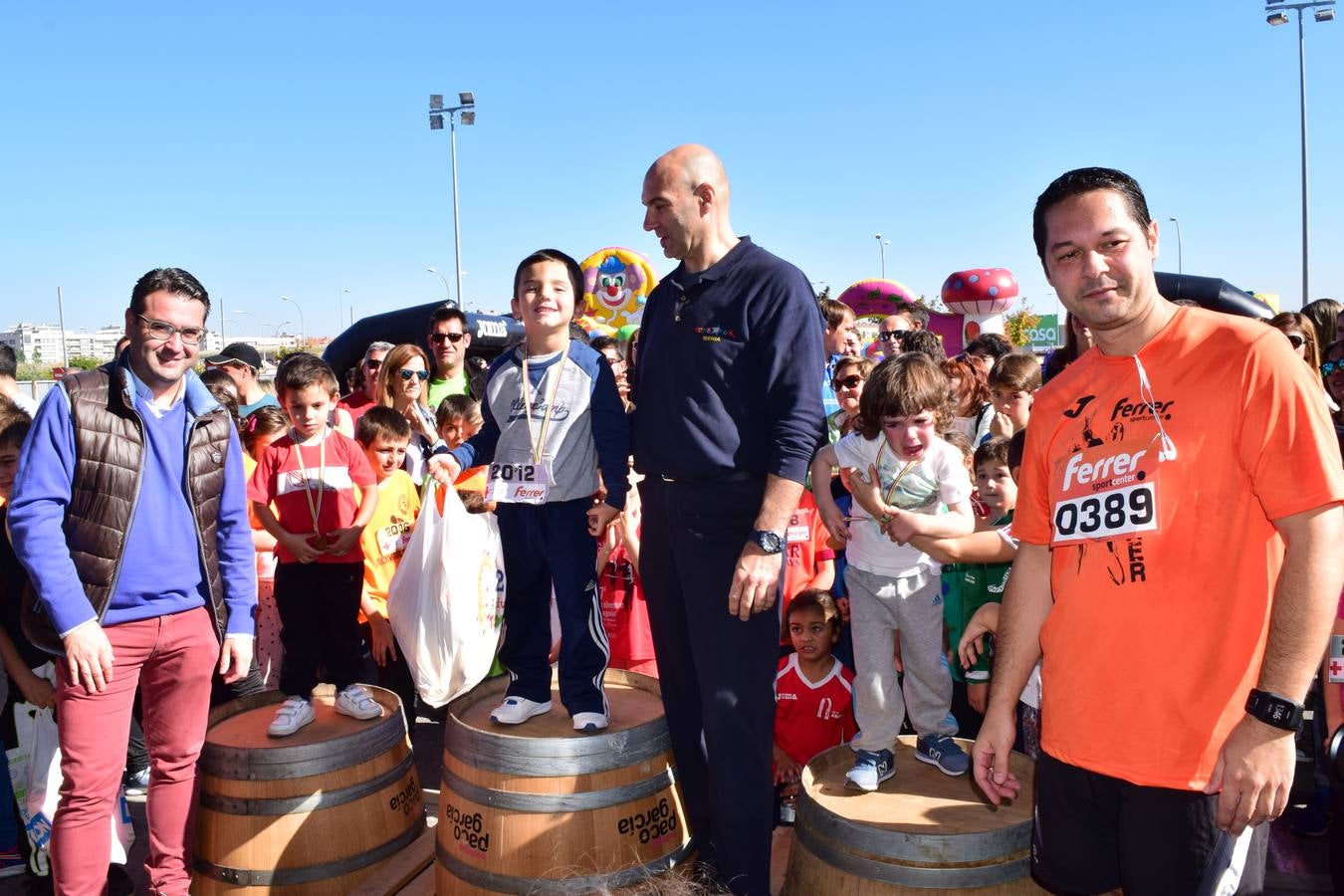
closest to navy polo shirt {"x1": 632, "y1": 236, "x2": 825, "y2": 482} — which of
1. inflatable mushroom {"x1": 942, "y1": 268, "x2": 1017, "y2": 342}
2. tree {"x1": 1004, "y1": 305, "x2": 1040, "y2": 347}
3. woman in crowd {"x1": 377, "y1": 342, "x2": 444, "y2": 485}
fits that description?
woman in crowd {"x1": 377, "y1": 342, "x2": 444, "y2": 485}

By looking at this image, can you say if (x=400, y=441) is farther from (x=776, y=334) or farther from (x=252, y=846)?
(x=776, y=334)

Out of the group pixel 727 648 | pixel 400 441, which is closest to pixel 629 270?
pixel 400 441

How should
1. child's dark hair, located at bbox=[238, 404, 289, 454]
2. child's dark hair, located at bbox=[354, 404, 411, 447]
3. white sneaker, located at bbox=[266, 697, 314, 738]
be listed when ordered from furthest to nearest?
child's dark hair, located at bbox=[238, 404, 289, 454]
child's dark hair, located at bbox=[354, 404, 411, 447]
white sneaker, located at bbox=[266, 697, 314, 738]

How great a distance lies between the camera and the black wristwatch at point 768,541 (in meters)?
2.47

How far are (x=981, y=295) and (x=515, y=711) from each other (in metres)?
17.1

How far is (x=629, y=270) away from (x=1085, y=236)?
52.3 feet

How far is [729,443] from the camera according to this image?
102 inches

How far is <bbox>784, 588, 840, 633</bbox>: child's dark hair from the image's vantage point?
13.2 ft

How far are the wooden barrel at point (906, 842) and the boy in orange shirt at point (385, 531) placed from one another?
2.62 meters

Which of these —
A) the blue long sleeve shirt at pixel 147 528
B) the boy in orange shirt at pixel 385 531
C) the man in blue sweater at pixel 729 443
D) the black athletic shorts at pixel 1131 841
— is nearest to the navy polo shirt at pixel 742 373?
the man in blue sweater at pixel 729 443

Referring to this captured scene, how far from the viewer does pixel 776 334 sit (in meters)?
2.55

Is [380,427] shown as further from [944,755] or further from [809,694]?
[944,755]

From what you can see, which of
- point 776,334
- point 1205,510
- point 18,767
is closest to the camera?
point 1205,510

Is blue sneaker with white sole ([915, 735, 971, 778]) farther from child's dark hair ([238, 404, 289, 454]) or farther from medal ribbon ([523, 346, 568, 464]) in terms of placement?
child's dark hair ([238, 404, 289, 454])
